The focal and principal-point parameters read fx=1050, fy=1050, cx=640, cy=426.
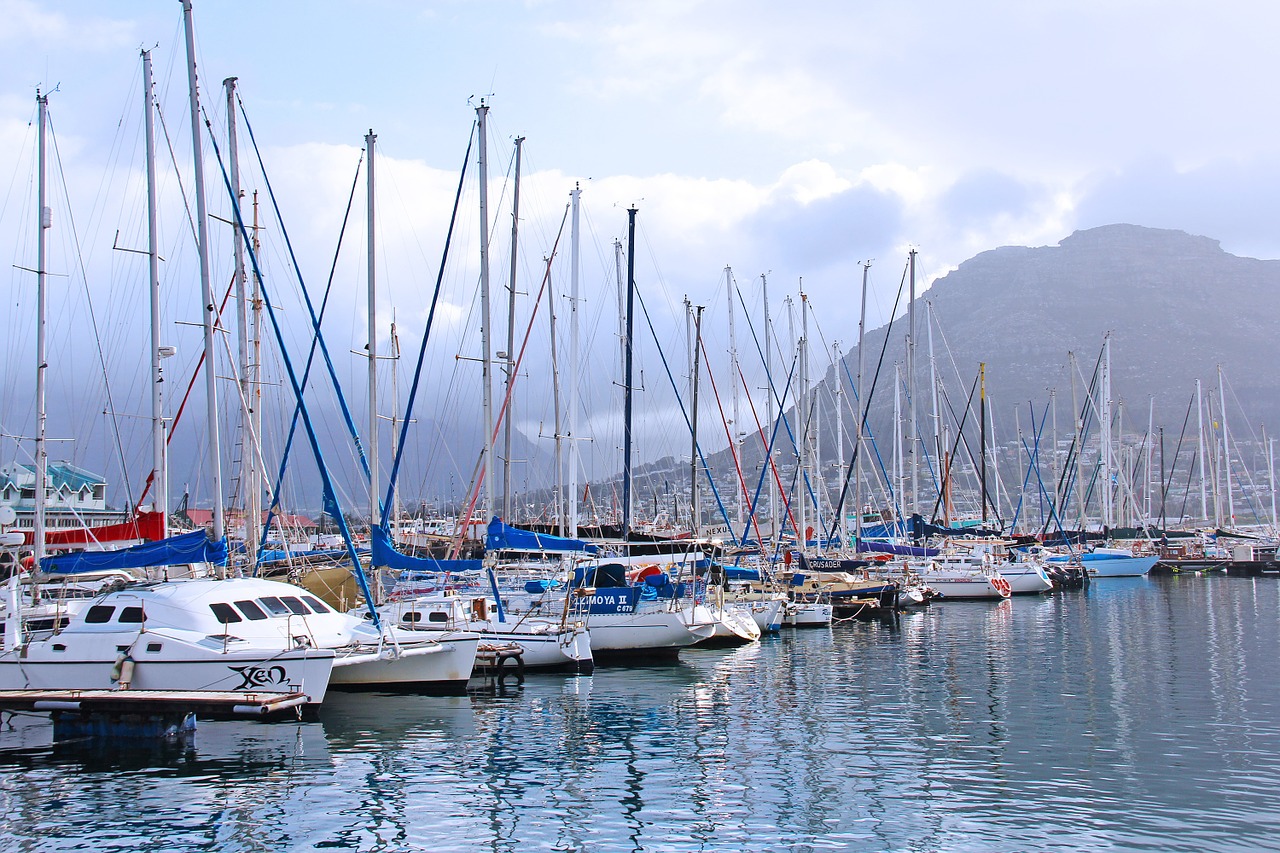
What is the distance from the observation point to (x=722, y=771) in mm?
17938

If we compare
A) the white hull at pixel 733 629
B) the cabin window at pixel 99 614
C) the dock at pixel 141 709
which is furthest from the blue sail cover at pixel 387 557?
the white hull at pixel 733 629

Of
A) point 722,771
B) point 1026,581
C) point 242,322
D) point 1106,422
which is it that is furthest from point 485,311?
point 1106,422

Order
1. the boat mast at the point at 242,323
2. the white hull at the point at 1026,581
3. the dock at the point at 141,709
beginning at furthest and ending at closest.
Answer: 1. the white hull at the point at 1026,581
2. the boat mast at the point at 242,323
3. the dock at the point at 141,709

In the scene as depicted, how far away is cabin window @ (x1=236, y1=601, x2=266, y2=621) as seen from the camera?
77.7 feet

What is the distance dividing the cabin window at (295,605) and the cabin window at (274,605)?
0.12 meters

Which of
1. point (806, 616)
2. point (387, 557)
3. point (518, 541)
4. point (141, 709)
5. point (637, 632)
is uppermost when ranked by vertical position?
point (518, 541)

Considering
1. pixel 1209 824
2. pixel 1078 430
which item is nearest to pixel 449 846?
pixel 1209 824

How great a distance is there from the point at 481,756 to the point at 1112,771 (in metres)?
10.9

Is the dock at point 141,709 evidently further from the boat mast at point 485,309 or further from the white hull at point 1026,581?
the white hull at point 1026,581

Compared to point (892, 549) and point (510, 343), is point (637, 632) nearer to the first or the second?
point (510, 343)

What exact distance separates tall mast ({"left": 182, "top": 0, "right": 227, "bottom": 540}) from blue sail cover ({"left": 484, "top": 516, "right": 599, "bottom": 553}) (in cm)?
743

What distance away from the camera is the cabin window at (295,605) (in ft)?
81.0

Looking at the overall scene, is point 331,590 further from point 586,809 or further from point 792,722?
point 586,809

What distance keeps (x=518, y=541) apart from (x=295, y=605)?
26.3 ft
